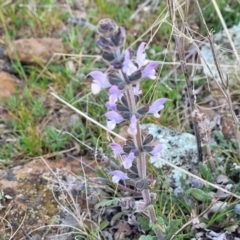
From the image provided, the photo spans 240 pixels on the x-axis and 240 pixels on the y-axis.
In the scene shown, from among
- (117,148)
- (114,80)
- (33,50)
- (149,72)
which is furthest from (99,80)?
(33,50)

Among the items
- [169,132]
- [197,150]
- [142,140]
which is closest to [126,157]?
[142,140]

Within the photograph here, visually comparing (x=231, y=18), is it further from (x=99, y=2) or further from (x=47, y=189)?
(x=47, y=189)

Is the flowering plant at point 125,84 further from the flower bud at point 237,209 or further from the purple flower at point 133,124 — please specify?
the flower bud at point 237,209

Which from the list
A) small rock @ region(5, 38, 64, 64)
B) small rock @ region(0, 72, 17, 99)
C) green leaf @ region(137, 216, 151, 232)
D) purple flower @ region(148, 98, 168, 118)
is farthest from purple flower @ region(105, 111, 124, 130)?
small rock @ region(5, 38, 64, 64)

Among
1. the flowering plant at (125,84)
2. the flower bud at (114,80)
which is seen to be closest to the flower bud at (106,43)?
the flowering plant at (125,84)

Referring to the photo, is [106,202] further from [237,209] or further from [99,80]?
[99,80]

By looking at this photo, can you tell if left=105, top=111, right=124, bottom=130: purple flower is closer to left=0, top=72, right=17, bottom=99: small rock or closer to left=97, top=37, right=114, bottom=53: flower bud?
left=97, top=37, right=114, bottom=53: flower bud
